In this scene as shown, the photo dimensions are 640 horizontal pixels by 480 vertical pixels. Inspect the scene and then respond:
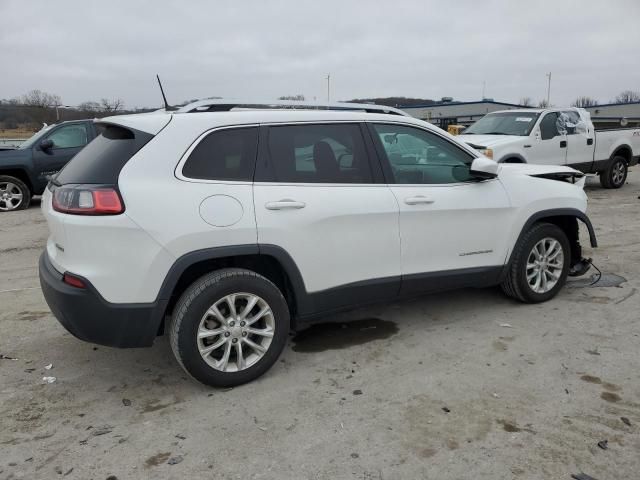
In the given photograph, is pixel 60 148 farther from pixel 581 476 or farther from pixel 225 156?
pixel 581 476

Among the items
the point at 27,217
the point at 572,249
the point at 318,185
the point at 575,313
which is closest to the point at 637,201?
the point at 572,249

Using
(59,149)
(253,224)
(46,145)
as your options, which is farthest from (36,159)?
(253,224)

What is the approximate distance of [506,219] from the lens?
4.48 meters

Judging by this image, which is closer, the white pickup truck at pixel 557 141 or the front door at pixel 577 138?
the white pickup truck at pixel 557 141

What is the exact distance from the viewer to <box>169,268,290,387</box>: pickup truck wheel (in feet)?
10.8

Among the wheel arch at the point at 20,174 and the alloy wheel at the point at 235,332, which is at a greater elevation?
the wheel arch at the point at 20,174

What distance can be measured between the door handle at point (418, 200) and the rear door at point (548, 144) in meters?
6.98

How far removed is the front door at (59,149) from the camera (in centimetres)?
1088

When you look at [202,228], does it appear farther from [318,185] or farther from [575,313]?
[575,313]

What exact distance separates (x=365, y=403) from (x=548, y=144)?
892cm

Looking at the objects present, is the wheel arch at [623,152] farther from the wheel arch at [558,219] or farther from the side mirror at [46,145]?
the side mirror at [46,145]

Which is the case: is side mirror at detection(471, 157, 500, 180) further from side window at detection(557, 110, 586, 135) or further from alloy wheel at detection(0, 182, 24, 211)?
alloy wheel at detection(0, 182, 24, 211)

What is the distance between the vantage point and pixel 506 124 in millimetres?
10859

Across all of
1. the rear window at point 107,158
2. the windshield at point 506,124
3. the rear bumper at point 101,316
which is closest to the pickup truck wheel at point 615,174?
the windshield at point 506,124
